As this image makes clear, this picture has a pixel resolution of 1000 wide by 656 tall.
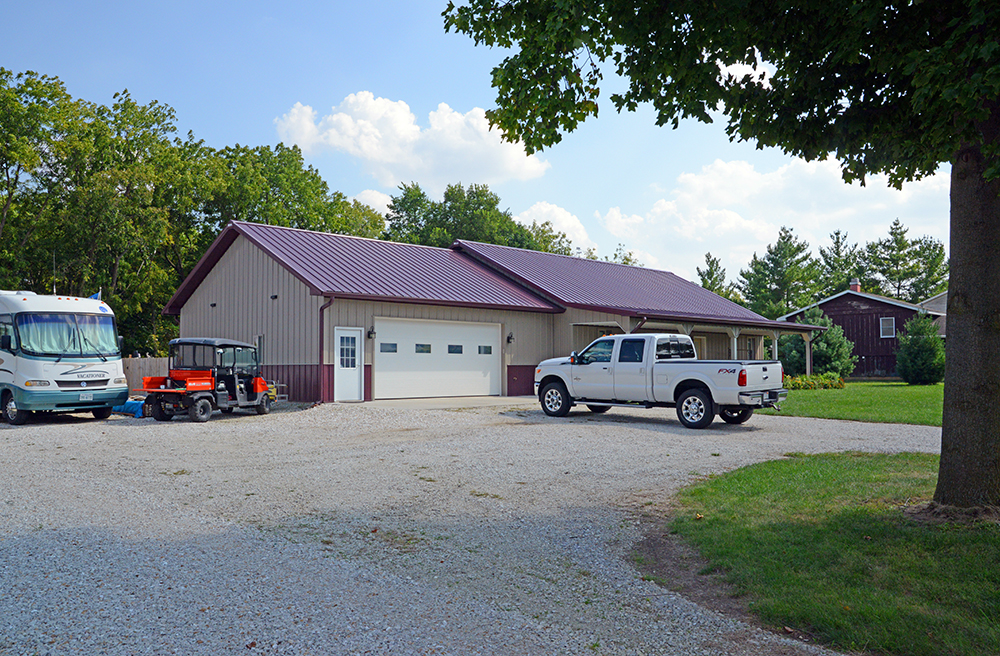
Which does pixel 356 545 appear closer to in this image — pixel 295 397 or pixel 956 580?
pixel 956 580

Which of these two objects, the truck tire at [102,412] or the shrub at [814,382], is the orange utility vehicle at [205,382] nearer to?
the truck tire at [102,412]

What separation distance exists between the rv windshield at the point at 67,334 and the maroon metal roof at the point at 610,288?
46.2ft

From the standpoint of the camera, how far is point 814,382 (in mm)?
29453

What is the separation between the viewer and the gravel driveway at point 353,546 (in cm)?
412

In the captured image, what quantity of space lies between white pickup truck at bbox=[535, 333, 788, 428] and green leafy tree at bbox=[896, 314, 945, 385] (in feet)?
71.8

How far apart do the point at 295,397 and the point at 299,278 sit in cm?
335

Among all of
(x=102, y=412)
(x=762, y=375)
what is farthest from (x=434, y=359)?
(x=762, y=375)

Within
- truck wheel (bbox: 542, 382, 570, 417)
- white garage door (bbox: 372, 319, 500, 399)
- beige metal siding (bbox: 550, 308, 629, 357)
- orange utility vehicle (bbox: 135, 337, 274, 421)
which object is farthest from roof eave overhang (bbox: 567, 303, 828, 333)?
orange utility vehicle (bbox: 135, 337, 274, 421)

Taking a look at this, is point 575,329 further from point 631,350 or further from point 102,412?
point 102,412

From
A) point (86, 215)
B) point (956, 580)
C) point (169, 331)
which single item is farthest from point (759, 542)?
point (169, 331)

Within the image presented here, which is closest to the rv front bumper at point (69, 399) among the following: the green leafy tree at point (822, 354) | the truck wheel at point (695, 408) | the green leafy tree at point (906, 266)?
the truck wheel at point (695, 408)

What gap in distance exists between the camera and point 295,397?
68.4 feet

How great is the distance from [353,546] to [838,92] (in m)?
5.94

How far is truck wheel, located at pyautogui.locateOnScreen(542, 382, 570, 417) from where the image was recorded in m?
17.0
